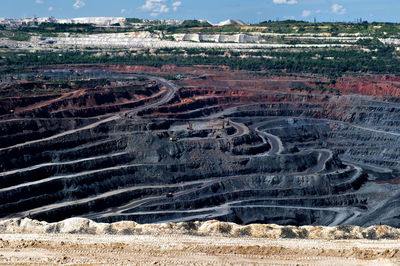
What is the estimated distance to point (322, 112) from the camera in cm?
12406

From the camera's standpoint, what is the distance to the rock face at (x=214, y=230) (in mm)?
41594

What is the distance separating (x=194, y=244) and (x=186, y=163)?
43.4m

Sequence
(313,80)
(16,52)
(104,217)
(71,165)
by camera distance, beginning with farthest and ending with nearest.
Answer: (16,52) < (313,80) < (71,165) < (104,217)

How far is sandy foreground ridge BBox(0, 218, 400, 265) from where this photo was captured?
38219mm

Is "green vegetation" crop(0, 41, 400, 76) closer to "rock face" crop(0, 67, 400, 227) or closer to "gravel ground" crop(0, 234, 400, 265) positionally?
"rock face" crop(0, 67, 400, 227)

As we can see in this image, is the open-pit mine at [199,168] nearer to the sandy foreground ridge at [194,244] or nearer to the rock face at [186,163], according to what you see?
the sandy foreground ridge at [194,244]

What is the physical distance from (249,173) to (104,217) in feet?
91.1

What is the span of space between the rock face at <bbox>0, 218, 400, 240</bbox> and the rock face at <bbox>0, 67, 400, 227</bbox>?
23.9 metres

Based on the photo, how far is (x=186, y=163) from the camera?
273 feet

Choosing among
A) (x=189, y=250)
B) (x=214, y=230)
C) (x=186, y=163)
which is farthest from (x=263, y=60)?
(x=189, y=250)

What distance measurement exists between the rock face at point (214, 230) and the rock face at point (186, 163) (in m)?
23.9

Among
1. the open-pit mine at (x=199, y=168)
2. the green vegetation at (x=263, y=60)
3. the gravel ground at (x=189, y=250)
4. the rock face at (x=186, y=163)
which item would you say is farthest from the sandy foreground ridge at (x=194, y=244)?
the green vegetation at (x=263, y=60)

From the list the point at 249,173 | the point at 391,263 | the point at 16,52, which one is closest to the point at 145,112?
the point at 249,173

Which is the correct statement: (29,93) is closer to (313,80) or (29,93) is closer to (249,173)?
(249,173)
